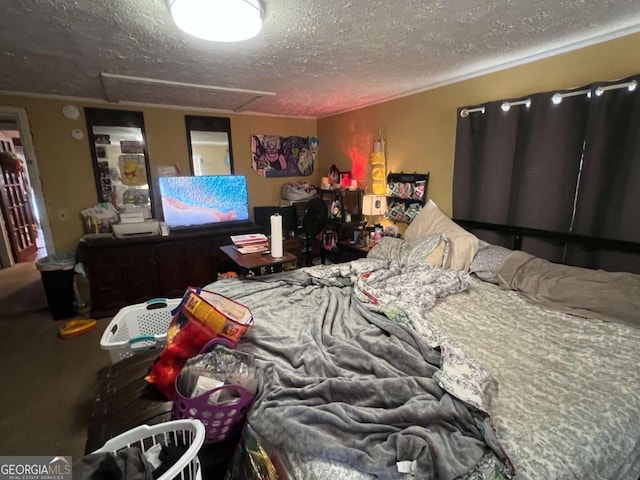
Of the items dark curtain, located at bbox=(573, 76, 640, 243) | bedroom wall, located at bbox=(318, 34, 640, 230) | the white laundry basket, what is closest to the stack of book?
the white laundry basket

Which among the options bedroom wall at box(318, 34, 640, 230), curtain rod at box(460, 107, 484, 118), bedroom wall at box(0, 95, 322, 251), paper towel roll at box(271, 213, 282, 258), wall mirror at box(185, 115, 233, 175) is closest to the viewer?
bedroom wall at box(318, 34, 640, 230)

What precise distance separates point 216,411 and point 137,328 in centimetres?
122

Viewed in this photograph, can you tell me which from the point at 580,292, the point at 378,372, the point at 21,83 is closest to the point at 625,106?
the point at 580,292

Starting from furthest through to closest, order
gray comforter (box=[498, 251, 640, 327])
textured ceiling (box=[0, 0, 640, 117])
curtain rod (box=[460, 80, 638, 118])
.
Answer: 1. curtain rod (box=[460, 80, 638, 118])
2. gray comforter (box=[498, 251, 640, 327])
3. textured ceiling (box=[0, 0, 640, 117])

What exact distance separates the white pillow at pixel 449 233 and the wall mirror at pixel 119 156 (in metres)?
3.10

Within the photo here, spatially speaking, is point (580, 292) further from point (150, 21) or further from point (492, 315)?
point (150, 21)

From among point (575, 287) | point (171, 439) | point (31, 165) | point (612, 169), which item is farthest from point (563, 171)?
point (31, 165)

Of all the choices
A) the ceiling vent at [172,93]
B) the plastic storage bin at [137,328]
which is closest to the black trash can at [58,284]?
the plastic storage bin at [137,328]

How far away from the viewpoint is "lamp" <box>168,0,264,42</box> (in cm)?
133

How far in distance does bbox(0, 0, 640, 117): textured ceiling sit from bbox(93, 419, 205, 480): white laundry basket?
1769 mm

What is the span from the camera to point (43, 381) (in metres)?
2.21

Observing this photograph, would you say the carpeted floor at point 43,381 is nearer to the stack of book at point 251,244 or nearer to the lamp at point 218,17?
the stack of book at point 251,244

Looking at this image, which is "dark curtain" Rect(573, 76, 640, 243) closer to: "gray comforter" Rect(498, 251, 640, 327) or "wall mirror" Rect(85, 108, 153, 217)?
"gray comforter" Rect(498, 251, 640, 327)

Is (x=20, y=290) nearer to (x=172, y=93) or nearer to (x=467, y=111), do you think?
(x=172, y=93)
